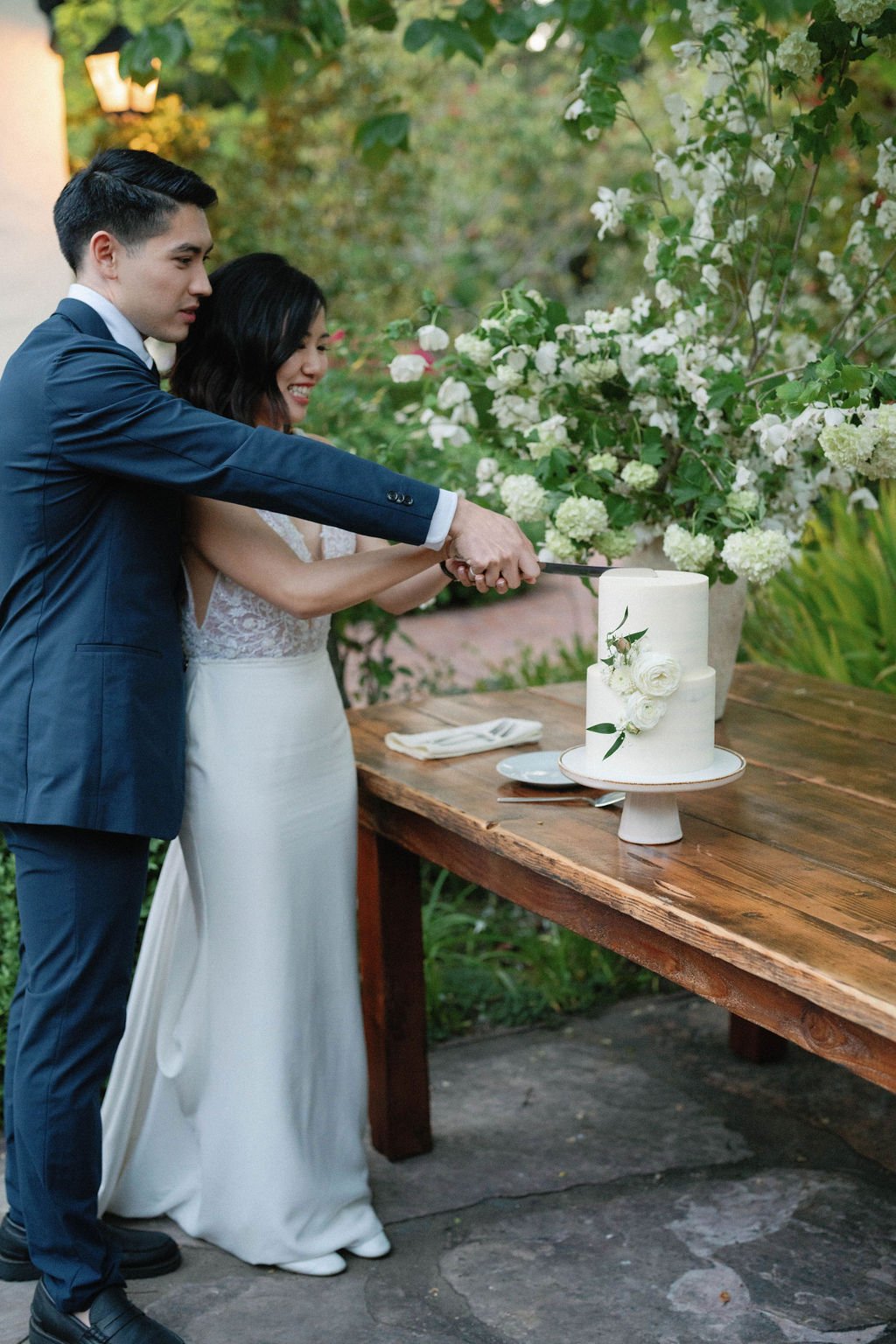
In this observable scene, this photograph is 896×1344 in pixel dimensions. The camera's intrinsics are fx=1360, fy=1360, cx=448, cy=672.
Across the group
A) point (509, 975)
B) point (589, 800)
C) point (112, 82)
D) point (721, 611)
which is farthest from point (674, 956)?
point (112, 82)

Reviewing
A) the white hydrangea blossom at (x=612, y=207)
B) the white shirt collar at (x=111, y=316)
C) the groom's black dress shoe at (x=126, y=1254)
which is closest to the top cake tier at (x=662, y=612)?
the white shirt collar at (x=111, y=316)

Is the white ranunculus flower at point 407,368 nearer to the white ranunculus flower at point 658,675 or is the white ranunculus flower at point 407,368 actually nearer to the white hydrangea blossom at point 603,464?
the white hydrangea blossom at point 603,464

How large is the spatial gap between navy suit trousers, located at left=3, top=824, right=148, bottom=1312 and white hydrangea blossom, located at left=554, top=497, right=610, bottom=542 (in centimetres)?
88

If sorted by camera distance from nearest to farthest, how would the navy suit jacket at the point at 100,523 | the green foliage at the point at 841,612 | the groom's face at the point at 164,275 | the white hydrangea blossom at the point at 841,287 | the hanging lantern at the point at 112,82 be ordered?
the navy suit jacket at the point at 100,523, the groom's face at the point at 164,275, the white hydrangea blossom at the point at 841,287, the green foliage at the point at 841,612, the hanging lantern at the point at 112,82

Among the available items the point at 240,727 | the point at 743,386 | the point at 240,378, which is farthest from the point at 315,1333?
the point at 743,386

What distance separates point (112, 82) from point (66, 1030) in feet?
19.6

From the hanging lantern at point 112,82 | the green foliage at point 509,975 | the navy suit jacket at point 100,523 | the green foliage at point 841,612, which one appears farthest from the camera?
the hanging lantern at point 112,82

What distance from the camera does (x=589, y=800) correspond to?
225cm

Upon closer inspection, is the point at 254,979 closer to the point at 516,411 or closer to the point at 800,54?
the point at 516,411

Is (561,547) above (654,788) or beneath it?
above

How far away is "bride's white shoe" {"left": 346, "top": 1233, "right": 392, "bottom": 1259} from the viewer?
2.41 meters

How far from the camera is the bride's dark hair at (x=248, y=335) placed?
227 centimetres

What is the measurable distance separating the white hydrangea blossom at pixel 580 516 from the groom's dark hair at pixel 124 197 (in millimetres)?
775

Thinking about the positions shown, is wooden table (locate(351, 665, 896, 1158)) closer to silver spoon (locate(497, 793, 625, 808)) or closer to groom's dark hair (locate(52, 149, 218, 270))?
silver spoon (locate(497, 793, 625, 808))
